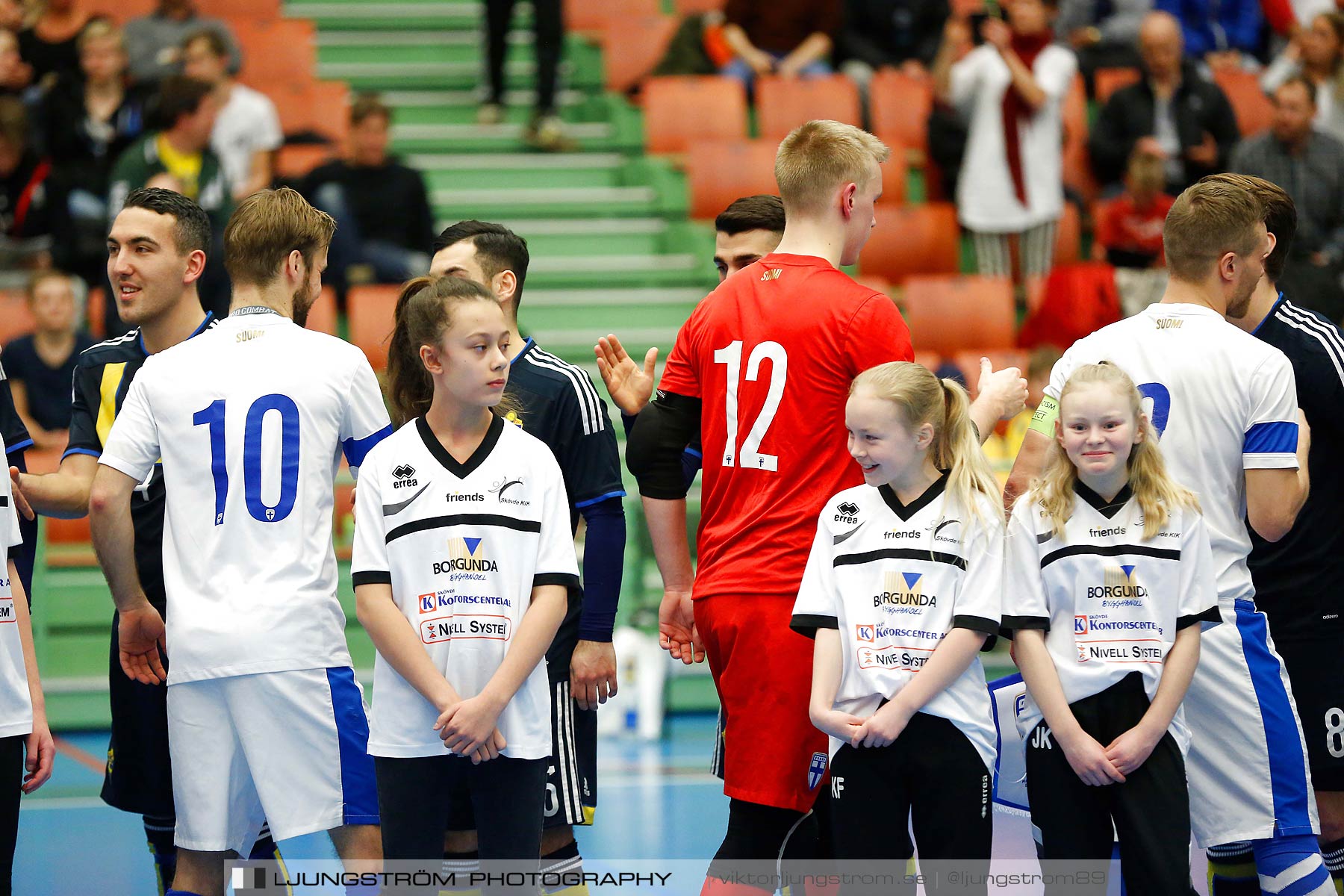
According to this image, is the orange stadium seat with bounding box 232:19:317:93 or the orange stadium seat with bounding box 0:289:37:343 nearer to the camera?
the orange stadium seat with bounding box 0:289:37:343

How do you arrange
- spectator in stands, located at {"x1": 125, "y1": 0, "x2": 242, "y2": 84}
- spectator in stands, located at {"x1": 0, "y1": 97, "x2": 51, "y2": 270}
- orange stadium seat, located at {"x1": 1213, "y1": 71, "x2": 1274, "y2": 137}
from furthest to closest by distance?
orange stadium seat, located at {"x1": 1213, "y1": 71, "x2": 1274, "y2": 137}
spectator in stands, located at {"x1": 125, "y1": 0, "x2": 242, "y2": 84}
spectator in stands, located at {"x1": 0, "y1": 97, "x2": 51, "y2": 270}

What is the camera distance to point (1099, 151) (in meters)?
10.4

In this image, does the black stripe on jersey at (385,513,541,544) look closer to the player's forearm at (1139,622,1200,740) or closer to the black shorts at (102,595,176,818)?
the black shorts at (102,595,176,818)

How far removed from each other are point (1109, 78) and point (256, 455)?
359 inches

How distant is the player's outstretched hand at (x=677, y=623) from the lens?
3889 millimetres

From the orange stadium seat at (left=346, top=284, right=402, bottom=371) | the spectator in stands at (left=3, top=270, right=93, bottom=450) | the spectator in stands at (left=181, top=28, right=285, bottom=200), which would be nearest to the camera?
the spectator in stands at (left=3, top=270, right=93, bottom=450)

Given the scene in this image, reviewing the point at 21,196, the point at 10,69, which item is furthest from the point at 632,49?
the point at 21,196

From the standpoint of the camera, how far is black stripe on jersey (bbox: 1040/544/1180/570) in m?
3.43

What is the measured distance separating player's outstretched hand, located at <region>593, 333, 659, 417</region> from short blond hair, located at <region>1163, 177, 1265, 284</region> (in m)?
1.45

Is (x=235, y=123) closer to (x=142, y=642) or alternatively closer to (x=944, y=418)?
(x=142, y=642)

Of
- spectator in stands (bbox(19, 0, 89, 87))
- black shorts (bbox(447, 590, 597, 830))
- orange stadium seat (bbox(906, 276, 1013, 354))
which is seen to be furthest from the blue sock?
spectator in stands (bbox(19, 0, 89, 87))

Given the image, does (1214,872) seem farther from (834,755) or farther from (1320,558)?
(834,755)

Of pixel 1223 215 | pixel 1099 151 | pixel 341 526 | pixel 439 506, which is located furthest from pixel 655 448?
pixel 1099 151

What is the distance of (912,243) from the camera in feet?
32.6
